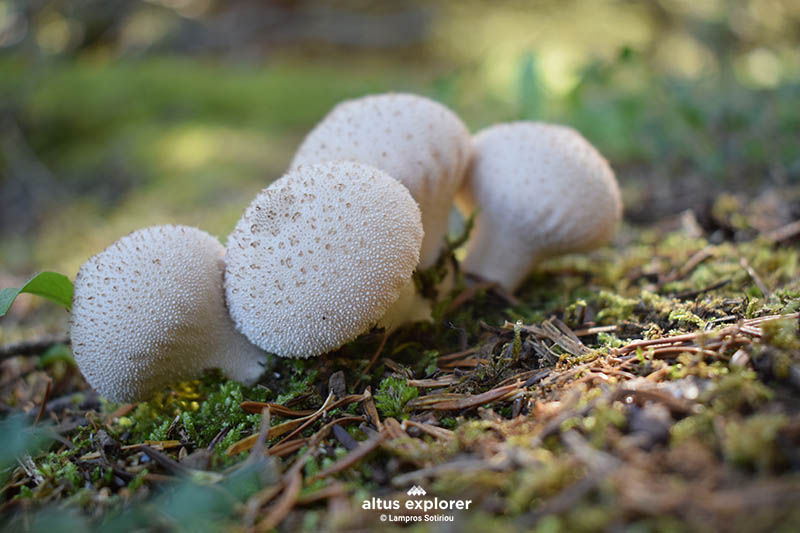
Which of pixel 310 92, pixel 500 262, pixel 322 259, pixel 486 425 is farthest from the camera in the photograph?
pixel 310 92

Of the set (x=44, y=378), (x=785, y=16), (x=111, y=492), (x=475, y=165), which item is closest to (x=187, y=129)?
(x=44, y=378)

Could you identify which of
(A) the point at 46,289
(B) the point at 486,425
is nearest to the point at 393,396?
(B) the point at 486,425

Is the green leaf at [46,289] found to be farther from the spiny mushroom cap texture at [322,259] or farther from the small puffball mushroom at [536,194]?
the small puffball mushroom at [536,194]

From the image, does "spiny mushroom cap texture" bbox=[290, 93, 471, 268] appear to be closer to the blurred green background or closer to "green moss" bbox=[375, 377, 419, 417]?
"green moss" bbox=[375, 377, 419, 417]

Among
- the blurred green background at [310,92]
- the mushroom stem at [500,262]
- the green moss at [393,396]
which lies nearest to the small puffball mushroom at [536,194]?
the mushroom stem at [500,262]

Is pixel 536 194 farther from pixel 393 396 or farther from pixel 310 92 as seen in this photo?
pixel 310 92

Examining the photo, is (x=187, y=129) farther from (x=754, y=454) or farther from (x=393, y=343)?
(x=754, y=454)

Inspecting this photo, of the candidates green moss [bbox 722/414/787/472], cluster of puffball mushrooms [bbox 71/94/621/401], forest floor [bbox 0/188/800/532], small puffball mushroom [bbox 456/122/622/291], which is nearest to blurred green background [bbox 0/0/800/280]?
small puffball mushroom [bbox 456/122/622/291]
